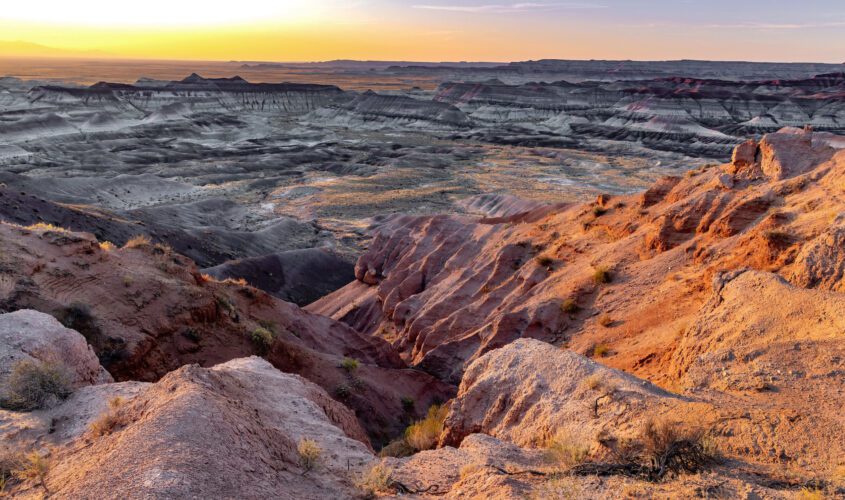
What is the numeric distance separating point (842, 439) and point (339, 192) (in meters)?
55.2

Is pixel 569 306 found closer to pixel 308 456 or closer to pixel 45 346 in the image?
pixel 308 456

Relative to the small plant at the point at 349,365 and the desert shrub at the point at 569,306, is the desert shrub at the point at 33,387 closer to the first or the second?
the small plant at the point at 349,365

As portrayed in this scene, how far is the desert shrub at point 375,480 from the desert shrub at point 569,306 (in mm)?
11140

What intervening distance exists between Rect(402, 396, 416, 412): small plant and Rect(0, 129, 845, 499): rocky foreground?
70 mm

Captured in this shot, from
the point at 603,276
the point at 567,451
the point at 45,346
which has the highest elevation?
the point at 45,346

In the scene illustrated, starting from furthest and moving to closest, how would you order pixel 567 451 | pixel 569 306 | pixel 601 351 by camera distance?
pixel 569 306 < pixel 601 351 < pixel 567 451

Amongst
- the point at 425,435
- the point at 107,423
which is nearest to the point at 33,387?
the point at 107,423

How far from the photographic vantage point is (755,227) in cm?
1382

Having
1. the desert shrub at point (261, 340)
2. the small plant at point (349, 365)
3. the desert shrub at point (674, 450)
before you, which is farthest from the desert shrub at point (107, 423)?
the small plant at point (349, 365)

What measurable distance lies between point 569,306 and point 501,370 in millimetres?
7977

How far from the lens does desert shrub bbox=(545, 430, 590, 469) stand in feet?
20.3

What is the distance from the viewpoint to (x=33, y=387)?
7.52m

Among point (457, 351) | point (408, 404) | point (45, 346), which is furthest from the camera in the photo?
point (457, 351)

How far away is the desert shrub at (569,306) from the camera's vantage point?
651 inches
